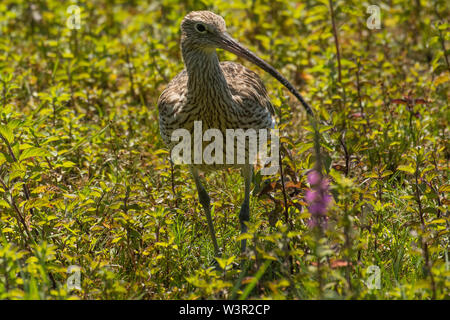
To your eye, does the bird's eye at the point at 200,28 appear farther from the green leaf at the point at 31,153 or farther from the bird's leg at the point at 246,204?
the green leaf at the point at 31,153

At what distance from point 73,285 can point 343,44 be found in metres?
5.20

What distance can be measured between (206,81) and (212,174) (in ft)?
5.06

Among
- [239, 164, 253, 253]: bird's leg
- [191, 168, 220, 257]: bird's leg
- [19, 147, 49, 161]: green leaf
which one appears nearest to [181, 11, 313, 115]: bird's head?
[239, 164, 253, 253]: bird's leg

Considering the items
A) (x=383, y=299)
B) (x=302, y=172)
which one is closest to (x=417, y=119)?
(x=302, y=172)

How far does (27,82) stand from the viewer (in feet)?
22.9

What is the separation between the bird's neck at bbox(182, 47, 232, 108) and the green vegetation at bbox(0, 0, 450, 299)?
1.38ft

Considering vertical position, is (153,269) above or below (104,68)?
below

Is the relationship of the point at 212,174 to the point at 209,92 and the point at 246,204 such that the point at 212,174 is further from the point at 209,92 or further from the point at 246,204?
the point at 209,92

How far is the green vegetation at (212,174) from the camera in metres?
3.55

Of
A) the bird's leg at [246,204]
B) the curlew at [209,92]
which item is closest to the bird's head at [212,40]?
the curlew at [209,92]

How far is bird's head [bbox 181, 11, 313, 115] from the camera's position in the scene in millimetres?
4219

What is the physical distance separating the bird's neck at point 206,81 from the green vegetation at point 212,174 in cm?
42
